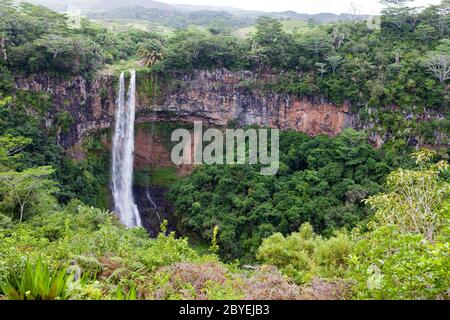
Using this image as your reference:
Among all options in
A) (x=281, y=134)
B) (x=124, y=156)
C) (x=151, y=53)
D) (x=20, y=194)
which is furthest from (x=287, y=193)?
(x=151, y=53)

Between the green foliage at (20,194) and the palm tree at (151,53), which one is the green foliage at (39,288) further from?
the palm tree at (151,53)

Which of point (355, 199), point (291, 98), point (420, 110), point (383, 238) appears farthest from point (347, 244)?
point (291, 98)

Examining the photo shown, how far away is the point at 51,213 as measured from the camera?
11.8 metres

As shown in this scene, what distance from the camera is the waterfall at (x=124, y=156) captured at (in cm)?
2197

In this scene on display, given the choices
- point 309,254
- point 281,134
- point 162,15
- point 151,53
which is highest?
point 162,15

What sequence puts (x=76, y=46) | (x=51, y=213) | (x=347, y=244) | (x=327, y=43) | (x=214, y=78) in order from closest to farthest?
(x=347, y=244), (x=51, y=213), (x=76, y=46), (x=327, y=43), (x=214, y=78)

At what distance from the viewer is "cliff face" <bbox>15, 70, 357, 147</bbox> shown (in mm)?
20766

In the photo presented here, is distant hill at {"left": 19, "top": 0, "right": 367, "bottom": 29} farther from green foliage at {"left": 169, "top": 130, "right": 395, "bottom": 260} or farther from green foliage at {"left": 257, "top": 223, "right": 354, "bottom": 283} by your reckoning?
green foliage at {"left": 257, "top": 223, "right": 354, "bottom": 283}

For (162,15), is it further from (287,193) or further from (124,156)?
(287,193)

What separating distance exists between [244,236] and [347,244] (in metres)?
7.63

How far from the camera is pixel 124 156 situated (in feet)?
74.4

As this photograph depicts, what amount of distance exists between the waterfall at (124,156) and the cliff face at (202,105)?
0.48m

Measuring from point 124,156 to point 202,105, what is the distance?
17.2 ft

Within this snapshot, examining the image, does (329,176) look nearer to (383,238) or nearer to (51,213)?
(51,213)
